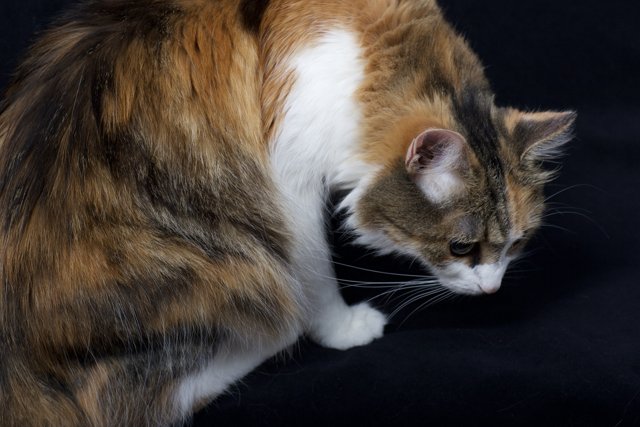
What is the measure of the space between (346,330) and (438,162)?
1.60ft

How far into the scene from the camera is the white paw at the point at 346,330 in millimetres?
1712

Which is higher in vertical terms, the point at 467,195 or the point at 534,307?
the point at 467,195

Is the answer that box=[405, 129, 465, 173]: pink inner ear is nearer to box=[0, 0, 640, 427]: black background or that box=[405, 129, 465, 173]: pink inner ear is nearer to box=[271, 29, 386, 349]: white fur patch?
box=[271, 29, 386, 349]: white fur patch

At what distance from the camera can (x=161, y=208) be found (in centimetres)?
141

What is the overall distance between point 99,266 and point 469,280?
672mm

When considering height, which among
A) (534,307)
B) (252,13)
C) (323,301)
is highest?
(252,13)

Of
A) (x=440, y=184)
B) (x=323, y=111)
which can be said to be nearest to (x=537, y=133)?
(x=440, y=184)

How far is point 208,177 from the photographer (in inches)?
56.5

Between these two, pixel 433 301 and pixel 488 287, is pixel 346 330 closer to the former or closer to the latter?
pixel 433 301

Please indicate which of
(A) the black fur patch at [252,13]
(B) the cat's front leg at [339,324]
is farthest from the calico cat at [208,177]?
(B) the cat's front leg at [339,324]

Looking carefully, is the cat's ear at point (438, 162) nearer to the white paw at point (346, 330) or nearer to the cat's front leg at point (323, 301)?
the cat's front leg at point (323, 301)

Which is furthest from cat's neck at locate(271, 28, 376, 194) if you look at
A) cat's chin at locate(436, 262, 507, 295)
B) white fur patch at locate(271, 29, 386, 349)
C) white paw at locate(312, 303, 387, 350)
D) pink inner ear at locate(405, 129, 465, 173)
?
white paw at locate(312, 303, 387, 350)

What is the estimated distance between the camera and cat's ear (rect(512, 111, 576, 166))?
149 cm

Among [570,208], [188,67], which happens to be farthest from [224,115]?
[570,208]
